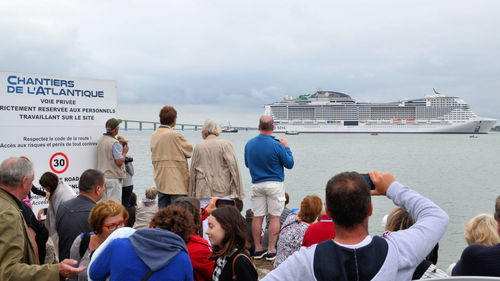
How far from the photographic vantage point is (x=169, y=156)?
5008 millimetres

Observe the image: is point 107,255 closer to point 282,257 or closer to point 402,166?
point 282,257

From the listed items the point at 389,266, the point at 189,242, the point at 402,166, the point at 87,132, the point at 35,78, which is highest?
the point at 35,78

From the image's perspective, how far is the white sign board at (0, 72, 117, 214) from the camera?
493cm

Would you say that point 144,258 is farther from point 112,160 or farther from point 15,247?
point 112,160

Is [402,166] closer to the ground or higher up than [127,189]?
Answer: closer to the ground

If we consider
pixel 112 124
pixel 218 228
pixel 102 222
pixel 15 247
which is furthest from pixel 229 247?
pixel 112 124

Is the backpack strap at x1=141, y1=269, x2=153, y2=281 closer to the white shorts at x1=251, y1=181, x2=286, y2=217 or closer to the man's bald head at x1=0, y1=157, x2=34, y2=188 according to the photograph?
the man's bald head at x1=0, y1=157, x2=34, y2=188

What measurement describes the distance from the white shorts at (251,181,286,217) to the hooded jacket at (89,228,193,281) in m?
2.98

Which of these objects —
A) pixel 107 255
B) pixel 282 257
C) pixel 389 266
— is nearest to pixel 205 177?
pixel 282 257

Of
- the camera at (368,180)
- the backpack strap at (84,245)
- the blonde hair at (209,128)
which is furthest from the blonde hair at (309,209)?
the camera at (368,180)

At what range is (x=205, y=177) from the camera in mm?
4887

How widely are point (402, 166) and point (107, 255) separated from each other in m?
28.9

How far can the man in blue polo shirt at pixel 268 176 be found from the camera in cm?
498

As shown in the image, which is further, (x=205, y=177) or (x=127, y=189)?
(x=127, y=189)
